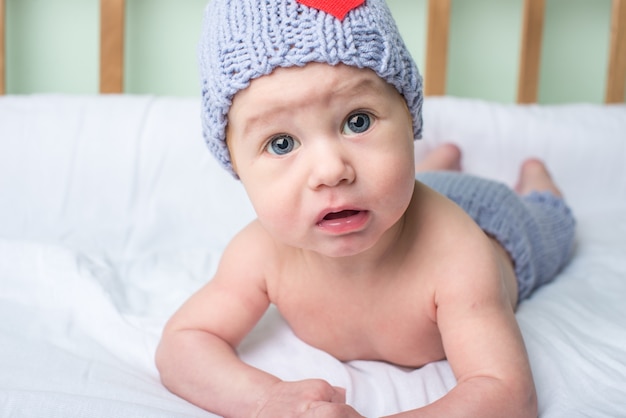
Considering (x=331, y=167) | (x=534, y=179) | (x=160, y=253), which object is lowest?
(x=160, y=253)

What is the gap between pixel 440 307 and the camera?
82cm

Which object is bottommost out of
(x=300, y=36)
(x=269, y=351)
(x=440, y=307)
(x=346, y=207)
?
(x=269, y=351)

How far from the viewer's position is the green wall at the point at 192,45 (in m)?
1.89

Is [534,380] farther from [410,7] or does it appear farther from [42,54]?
[42,54]

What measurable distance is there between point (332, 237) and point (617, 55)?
4.44 feet

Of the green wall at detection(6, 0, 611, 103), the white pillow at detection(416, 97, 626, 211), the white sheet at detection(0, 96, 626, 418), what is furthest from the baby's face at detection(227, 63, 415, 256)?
the green wall at detection(6, 0, 611, 103)

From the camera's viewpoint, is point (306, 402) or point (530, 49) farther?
point (530, 49)

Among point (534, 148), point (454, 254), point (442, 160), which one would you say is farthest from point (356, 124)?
point (534, 148)

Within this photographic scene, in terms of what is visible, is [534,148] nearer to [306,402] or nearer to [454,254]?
[454,254]

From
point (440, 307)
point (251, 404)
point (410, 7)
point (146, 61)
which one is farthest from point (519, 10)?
point (251, 404)

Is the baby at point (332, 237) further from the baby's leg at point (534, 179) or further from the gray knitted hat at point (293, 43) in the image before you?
the baby's leg at point (534, 179)

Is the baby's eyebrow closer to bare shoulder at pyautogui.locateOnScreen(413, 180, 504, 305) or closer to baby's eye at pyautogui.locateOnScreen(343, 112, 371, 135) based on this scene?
baby's eye at pyautogui.locateOnScreen(343, 112, 371, 135)

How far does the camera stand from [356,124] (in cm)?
72

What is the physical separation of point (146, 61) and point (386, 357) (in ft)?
4.15
